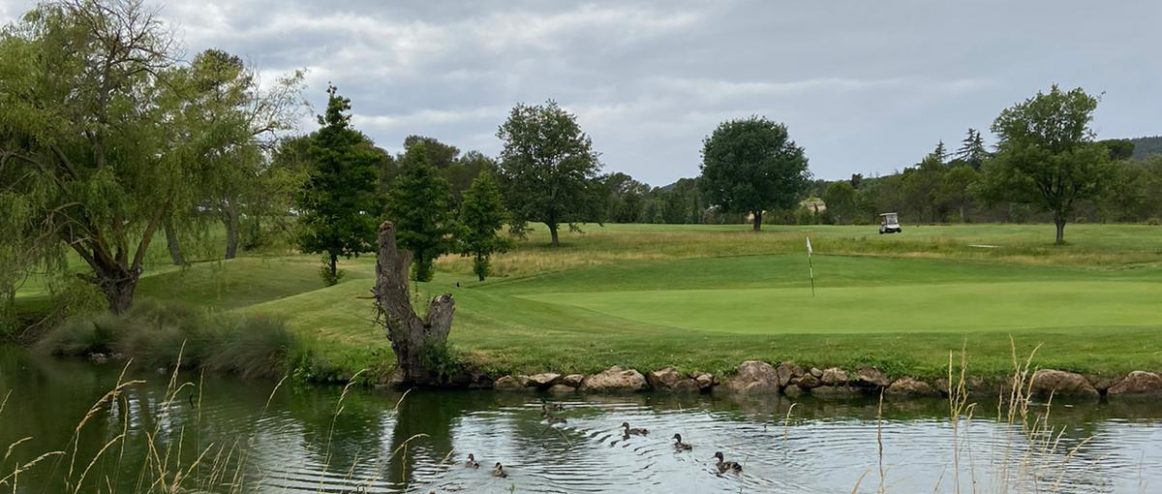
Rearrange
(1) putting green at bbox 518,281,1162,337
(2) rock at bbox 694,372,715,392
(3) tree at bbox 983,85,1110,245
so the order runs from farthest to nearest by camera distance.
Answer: (3) tree at bbox 983,85,1110,245, (1) putting green at bbox 518,281,1162,337, (2) rock at bbox 694,372,715,392

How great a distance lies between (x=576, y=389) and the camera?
50.7 ft

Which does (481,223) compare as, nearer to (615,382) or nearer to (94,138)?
(94,138)

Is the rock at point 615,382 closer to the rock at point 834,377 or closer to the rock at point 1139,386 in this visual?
the rock at point 834,377

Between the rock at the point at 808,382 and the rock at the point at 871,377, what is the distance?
0.67 meters

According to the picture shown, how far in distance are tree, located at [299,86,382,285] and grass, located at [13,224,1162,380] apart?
95.4 inches

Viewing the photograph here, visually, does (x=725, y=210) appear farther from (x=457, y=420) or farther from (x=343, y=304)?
(x=457, y=420)

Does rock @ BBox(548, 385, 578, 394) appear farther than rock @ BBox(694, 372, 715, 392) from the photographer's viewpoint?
Yes

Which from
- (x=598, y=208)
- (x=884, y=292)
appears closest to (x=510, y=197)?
(x=598, y=208)

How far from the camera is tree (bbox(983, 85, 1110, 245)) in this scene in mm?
47594

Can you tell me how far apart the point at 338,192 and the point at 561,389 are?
934 inches

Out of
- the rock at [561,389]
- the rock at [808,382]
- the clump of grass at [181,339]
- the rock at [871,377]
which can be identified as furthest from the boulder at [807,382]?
the clump of grass at [181,339]

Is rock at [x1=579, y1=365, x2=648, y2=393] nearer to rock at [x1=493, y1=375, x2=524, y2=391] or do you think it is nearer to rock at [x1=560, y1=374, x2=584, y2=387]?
rock at [x1=560, y1=374, x2=584, y2=387]

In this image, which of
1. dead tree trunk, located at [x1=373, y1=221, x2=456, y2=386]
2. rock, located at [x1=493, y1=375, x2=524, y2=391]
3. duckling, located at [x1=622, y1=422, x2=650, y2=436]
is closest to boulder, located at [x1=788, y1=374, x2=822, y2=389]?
duckling, located at [x1=622, y1=422, x2=650, y2=436]

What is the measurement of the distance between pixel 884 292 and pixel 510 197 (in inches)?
1582
